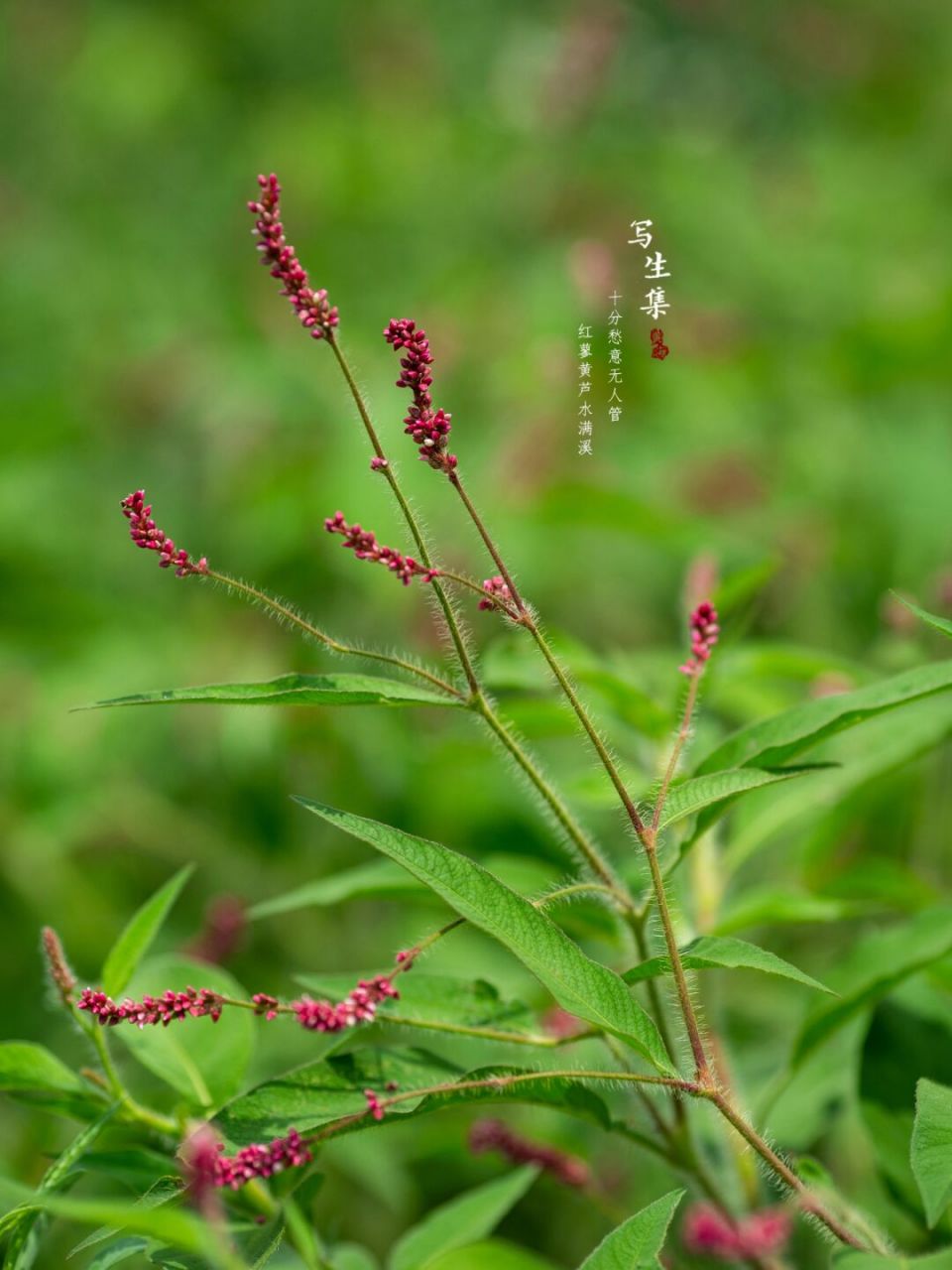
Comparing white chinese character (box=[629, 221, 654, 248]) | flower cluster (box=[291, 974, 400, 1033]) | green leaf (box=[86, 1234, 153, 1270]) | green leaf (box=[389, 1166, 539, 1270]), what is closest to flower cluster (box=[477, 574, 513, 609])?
flower cluster (box=[291, 974, 400, 1033])

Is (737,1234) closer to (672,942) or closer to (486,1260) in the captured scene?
(486,1260)

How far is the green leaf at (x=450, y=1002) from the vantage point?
3.41 feet

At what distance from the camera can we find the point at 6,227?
450cm

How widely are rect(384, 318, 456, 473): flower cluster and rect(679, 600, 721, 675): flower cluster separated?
211 millimetres

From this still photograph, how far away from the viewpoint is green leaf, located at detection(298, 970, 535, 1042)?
1.04 metres

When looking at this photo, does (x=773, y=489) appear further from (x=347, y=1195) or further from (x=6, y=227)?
(x=6, y=227)

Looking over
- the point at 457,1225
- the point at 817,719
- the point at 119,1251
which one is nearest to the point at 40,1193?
the point at 119,1251

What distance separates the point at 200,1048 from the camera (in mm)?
1128

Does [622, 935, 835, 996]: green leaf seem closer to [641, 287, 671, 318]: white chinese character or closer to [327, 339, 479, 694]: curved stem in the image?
[327, 339, 479, 694]: curved stem

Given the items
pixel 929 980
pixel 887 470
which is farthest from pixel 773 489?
pixel 929 980

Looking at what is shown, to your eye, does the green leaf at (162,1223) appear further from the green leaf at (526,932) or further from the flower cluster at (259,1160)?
the green leaf at (526,932)

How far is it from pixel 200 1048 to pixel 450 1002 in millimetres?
229

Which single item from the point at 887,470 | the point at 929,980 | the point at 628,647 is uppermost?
the point at 887,470

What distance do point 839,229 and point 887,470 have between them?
2.07 m
